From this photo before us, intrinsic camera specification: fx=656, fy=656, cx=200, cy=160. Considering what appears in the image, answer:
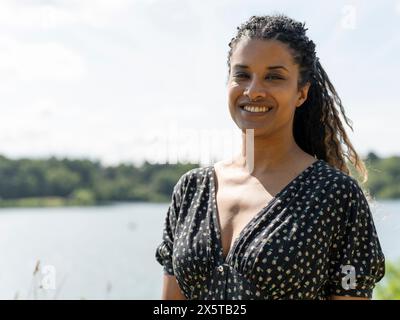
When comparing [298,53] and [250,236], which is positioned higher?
[298,53]

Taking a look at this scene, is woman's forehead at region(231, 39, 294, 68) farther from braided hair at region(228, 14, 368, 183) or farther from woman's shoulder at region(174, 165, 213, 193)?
woman's shoulder at region(174, 165, 213, 193)

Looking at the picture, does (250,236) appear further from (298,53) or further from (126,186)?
(126,186)

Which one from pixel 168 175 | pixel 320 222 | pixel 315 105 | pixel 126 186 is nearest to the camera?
pixel 320 222

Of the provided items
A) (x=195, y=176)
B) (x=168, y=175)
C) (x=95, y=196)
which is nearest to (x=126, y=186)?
(x=95, y=196)

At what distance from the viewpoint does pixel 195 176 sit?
3.38 m

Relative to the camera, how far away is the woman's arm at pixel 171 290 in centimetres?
320

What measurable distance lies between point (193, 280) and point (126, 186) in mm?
57515

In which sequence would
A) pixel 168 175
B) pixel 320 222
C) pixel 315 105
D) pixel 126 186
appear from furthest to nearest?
pixel 126 186 → pixel 168 175 → pixel 315 105 → pixel 320 222

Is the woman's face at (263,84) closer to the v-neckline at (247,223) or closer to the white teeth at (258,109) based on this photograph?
the white teeth at (258,109)

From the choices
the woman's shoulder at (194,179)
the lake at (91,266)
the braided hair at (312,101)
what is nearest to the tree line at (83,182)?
the lake at (91,266)

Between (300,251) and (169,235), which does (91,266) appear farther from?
(300,251)

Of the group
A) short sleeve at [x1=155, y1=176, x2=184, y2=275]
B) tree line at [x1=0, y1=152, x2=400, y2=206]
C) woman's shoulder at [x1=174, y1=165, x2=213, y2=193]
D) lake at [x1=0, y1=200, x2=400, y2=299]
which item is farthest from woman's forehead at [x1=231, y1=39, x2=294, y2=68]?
tree line at [x1=0, y1=152, x2=400, y2=206]

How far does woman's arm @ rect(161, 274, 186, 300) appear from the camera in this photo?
320 cm
